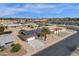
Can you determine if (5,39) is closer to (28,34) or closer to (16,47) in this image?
(16,47)

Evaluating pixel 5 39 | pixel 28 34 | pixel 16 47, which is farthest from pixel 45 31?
pixel 5 39

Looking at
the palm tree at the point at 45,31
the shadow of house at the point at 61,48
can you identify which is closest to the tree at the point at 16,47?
the shadow of house at the point at 61,48

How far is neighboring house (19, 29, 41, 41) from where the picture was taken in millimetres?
2635

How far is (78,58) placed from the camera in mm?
2627

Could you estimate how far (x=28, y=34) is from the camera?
266cm

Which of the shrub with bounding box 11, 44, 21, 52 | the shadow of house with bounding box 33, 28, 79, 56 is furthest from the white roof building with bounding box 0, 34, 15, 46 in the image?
the shadow of house with bounding box 33, 28, 79, 56

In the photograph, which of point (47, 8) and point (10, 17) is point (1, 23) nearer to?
point (10, 17)

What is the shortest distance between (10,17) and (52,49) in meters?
0.82

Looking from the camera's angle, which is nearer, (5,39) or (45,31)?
(5,39)

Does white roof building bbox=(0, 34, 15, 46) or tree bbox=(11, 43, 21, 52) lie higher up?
white roof building bbox=(0, 34, 15, 46)

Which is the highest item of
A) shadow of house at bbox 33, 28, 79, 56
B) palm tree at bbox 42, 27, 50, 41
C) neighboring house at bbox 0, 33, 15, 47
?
palm tree at bbox 42, 27, 50, 41

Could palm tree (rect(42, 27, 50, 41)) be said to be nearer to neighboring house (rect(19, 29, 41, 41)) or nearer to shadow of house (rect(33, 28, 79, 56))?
neighboring house (rect(19, 29, 41, 41))

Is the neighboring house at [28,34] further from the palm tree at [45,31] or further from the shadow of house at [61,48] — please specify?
the shadow of house at [61,48]

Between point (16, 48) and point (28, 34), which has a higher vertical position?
point (28, 34)
